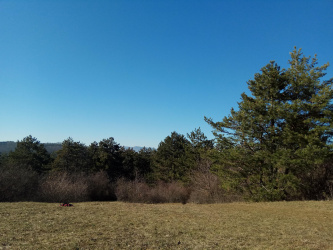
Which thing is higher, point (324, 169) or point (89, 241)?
point (324, 169)

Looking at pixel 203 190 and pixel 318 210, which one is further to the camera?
pixel 203 190

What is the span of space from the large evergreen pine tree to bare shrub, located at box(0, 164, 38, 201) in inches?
675

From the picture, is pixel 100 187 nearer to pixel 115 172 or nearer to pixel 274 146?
pixel 115 172

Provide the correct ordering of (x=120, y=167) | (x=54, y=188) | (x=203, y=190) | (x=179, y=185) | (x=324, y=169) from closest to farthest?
(x=324, y=169) → (x=54, y=188) → (x=203, y=190) → (x=179, y=185) → (x=120, y=167)

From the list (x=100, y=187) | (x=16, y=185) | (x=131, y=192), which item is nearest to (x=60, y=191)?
(x=16, y=185)

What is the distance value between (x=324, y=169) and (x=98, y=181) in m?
27.1

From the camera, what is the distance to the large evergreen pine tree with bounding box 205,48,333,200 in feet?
42.5

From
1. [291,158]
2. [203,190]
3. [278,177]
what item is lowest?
[203,190]

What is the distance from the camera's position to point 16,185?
20906 mm

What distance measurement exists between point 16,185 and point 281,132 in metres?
22.9

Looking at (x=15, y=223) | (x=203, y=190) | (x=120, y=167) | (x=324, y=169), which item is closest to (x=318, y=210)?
(x=324, y=169)

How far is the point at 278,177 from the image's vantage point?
1382 cm

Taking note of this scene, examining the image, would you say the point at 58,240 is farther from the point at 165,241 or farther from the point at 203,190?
the point at 203,190

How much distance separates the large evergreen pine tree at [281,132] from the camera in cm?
1295
